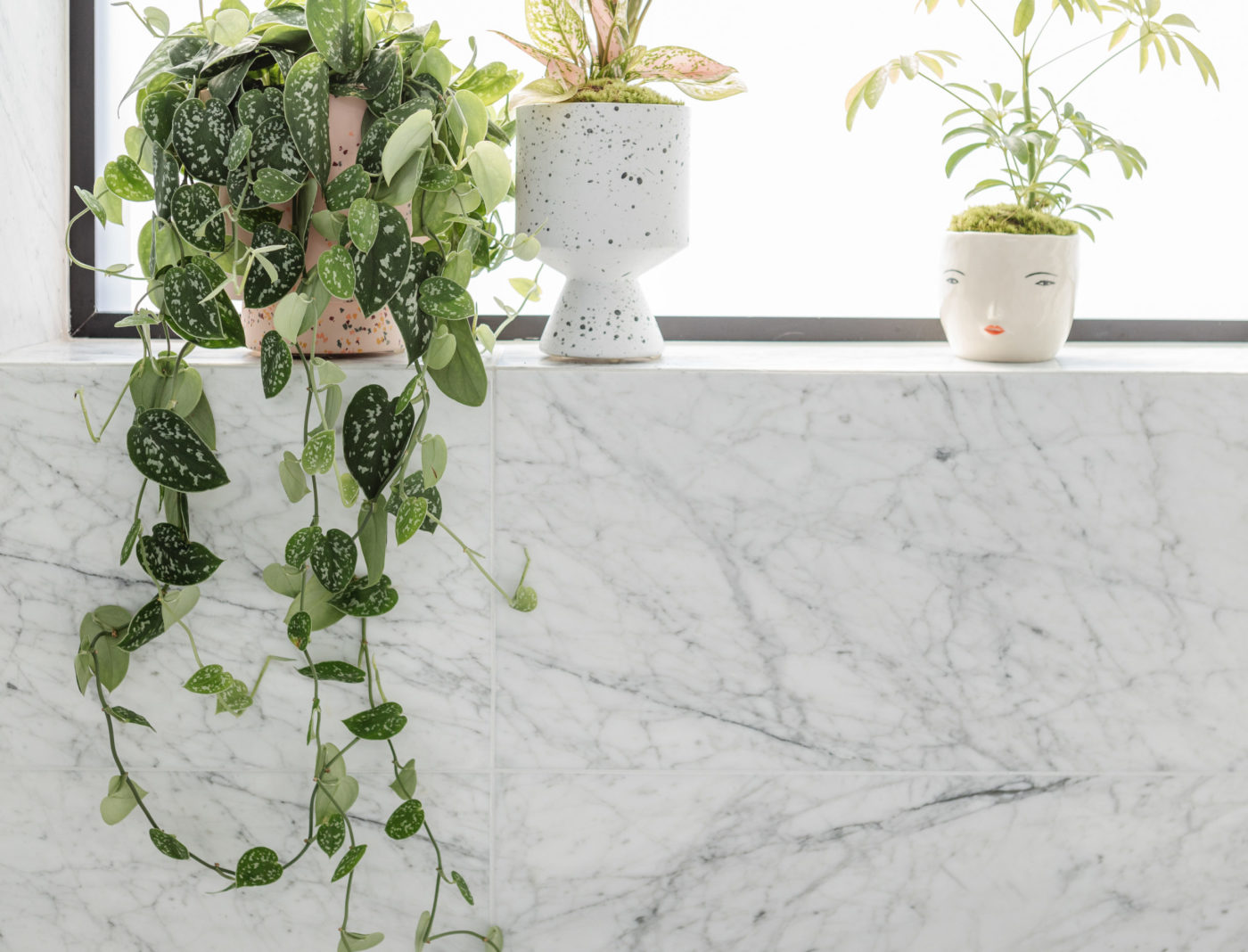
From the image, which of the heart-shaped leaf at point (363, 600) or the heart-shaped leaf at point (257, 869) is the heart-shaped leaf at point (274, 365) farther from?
the heart-shaped leaf at point (257, 869)

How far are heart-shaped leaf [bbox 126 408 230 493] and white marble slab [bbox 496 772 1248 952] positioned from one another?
382 mm

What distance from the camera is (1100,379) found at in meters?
0.86

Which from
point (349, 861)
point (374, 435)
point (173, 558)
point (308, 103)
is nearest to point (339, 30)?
point (308, 103)

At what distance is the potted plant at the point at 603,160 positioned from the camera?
A: 862 mm

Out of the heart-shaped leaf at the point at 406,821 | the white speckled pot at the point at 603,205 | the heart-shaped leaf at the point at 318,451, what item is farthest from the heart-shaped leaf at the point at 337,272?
the heart-shaped leaf at the point at 406,821

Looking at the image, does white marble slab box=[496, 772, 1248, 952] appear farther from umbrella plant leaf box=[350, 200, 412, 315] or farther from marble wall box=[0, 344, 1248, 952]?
umbrella plant leaf box=[350, 200, 412, 315]

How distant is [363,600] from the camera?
2.62ft

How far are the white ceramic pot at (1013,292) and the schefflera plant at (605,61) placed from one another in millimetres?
271

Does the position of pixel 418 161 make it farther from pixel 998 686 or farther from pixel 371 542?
pixel 998 686

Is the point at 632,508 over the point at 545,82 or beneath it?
beneath

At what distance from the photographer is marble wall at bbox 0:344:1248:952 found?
851 millimetres

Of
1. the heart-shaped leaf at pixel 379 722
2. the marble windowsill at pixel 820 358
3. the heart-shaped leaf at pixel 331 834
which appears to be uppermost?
the marble windowsill at pixel 820 358

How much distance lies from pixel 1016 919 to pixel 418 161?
0.85m

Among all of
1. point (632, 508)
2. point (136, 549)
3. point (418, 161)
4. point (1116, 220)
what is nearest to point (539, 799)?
point (632, 508)
